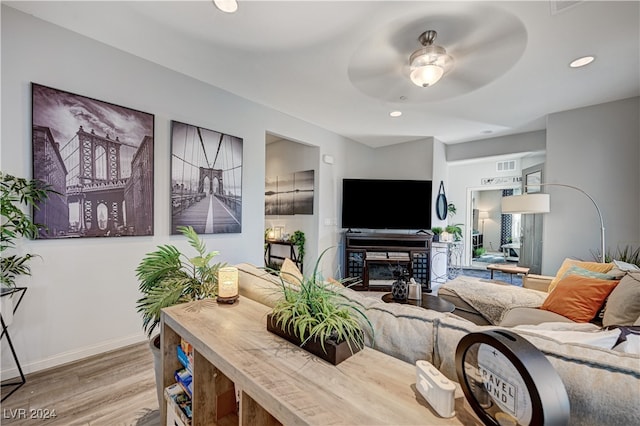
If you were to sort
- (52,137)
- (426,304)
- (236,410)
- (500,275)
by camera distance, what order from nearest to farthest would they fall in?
(236,410), (52,137), (426,304), (500,275)

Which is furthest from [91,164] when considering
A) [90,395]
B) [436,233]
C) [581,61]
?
[436,233]

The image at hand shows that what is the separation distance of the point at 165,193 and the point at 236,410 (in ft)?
6.97

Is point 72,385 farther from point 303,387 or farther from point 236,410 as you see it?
point 303,387

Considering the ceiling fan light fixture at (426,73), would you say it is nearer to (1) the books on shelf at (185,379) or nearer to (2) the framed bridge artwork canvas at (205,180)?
(2) the framed bridge artwork canvas at (205,180)

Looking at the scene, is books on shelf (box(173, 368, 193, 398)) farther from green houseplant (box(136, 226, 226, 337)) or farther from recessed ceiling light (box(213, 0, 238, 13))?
recessed ceiling light (box(213, 0, 238, 13))

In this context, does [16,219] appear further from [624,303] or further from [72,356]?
[624,303]

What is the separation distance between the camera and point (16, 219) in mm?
1808

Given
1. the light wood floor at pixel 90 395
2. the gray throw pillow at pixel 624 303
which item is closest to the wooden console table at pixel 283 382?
the light wood floor at pixel 90 395

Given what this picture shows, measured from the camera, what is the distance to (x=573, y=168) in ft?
11.2

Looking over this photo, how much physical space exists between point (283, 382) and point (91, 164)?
2.44m

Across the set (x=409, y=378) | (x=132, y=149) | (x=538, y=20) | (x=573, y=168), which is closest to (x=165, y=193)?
(x=132, y=149)

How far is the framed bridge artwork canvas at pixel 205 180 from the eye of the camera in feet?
8.81

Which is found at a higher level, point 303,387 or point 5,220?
point 5,220

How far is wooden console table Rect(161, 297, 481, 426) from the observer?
2.09 feet
